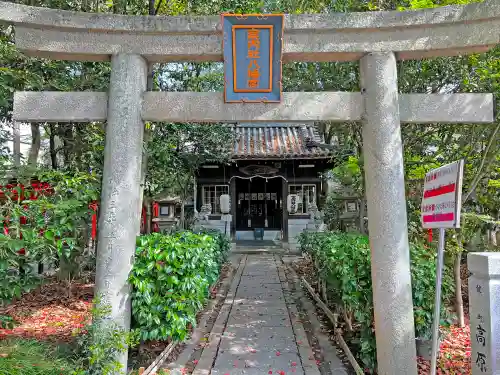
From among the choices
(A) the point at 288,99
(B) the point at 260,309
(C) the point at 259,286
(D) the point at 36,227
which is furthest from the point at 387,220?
(C) the point at 259,286

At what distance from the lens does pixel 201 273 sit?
4.36 metres

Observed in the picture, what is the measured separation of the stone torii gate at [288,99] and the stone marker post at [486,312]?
2.81 ft

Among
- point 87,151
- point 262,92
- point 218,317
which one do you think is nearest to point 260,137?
point 87,151

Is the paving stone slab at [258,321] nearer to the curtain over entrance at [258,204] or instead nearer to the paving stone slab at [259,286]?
the paving stone slab at [259,286]

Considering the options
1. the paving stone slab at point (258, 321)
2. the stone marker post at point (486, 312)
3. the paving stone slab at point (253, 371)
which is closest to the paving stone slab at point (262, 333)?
the paving stone slab at point (258, 321)

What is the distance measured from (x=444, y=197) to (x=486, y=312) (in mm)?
954

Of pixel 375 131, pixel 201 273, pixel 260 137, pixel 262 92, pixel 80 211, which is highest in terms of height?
pixel 260 137

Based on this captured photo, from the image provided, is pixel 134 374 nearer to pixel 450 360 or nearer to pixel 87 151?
pixel 450 360

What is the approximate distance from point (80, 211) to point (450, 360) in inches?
194

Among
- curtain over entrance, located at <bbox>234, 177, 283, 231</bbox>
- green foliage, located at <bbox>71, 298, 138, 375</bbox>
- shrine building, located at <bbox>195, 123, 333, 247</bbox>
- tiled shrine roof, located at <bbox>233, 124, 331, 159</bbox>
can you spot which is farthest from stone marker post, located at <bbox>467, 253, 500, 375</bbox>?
curtain over entrance, located at <bbox>234, 177, 283, 231</bbox>

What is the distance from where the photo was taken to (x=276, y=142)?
16531 mm

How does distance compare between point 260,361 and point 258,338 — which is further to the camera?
point 258,338

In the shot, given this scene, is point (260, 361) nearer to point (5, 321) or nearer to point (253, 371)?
point (253, 371)

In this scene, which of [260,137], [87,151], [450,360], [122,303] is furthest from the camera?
[260,137]
